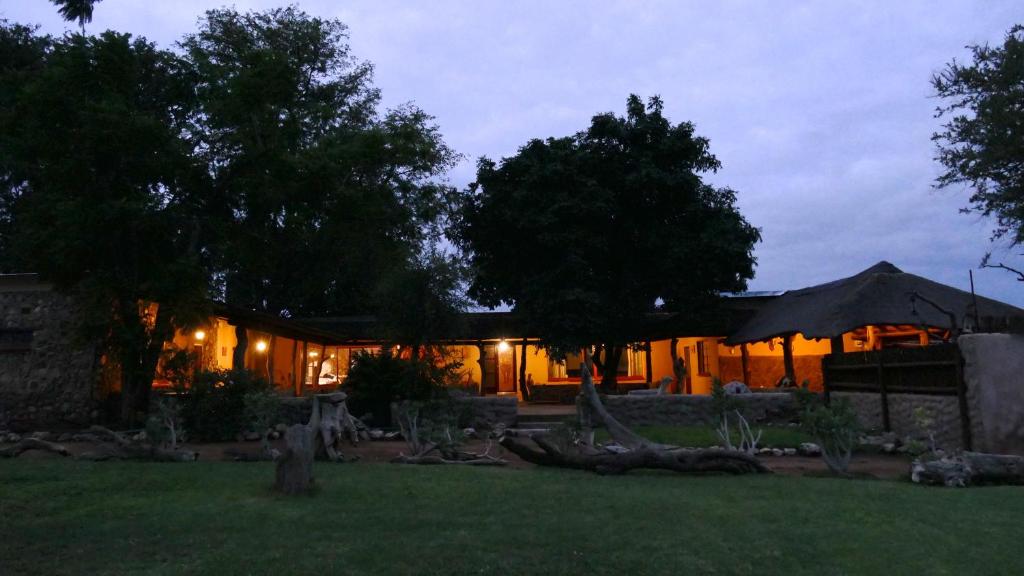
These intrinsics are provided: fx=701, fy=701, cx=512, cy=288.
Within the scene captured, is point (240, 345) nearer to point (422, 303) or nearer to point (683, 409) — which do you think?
point (422, 303)

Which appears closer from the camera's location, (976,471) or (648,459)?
(976,471)

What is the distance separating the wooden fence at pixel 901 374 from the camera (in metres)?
11.0

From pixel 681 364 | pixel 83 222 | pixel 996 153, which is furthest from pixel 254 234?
pixel 996 153

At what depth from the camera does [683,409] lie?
1703 centimetres

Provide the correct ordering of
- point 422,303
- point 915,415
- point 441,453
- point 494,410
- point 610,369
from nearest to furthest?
point 441,453 < point 915,415 < point 494,410 < point 422,303 < point 610,369

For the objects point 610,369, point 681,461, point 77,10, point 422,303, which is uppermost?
point 77,10

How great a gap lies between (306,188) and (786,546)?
1478 cm

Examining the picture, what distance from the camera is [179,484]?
8.23 metres

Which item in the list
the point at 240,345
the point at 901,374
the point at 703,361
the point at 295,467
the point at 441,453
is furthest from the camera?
the point at 703,361

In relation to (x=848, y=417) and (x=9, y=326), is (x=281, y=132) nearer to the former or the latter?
(x=9, y=326)

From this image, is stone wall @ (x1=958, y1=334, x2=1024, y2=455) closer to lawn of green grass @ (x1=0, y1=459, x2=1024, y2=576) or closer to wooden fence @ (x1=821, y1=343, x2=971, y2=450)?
wooden fence @ (x1=821, y1=343, x2=971, y2=450)

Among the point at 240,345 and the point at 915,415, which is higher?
the point at 240,345

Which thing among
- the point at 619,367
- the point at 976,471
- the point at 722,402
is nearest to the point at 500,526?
the point at 722,402

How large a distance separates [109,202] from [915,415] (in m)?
16.1
